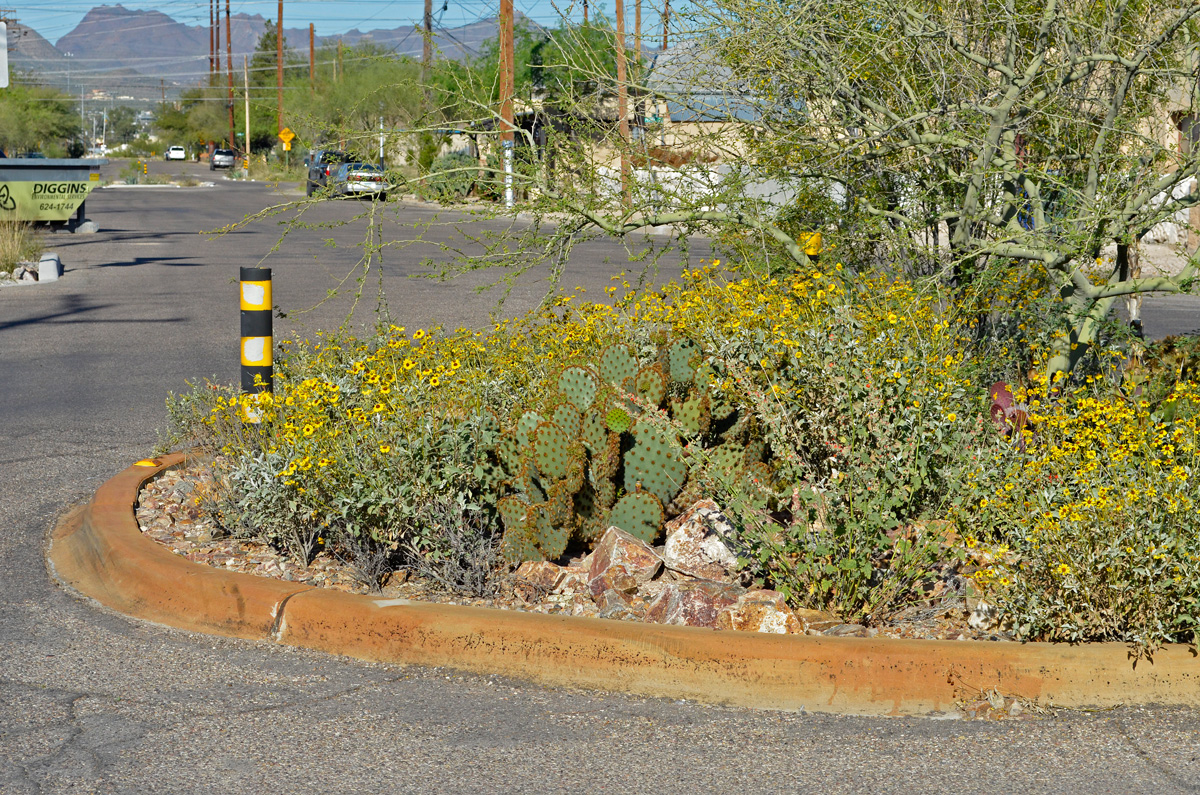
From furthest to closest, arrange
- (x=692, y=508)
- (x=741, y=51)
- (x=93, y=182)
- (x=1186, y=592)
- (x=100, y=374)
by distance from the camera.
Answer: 1. (x=93, y=182)
2. (x=100, y=374)
3. (x=741, y=51)
4. (x=692, y=508)
5. (x=1186, y=592)

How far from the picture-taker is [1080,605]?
3887 millimetres

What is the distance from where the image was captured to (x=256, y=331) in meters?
6.12

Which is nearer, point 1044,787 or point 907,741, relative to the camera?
point 1044,787

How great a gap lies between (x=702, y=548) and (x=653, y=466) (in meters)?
0.42

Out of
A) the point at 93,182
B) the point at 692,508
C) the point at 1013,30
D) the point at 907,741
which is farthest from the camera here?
the point at 93,182

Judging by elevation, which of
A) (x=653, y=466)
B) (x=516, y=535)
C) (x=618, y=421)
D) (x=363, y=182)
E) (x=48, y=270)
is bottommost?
(x=48, y=270)

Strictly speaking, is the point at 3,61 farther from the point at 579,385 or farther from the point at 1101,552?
the point at 1101,552

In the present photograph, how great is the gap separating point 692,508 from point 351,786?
2.16 m

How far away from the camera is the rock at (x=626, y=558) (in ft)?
15.1

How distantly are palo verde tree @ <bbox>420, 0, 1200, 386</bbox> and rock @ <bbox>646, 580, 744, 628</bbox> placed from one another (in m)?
2.15


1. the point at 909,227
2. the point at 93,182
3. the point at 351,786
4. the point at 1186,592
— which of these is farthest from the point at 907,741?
the point at 93,182

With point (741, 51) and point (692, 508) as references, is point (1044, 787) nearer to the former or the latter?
point (692, 508)

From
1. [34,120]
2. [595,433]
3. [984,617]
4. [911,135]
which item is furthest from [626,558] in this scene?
[34,120]

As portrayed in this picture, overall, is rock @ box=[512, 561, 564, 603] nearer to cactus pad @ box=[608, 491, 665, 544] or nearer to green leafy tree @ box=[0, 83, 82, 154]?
cactus pad @ box=[608, 491, 665, 544]
